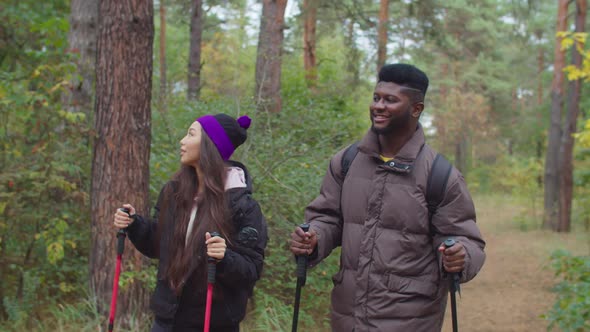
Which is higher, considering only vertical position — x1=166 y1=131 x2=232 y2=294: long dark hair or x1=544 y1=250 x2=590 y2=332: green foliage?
x1=166 y1=131 x2=232 y2=294: long dark hair

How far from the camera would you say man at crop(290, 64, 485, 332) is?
3025 millimetres

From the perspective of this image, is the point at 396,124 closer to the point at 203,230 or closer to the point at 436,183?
the point at 436,183

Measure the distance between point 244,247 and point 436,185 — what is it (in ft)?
3.29

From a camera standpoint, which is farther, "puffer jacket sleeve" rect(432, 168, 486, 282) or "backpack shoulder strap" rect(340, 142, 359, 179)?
"backpack shoulder strap" rect(340, 142, 359, 179)

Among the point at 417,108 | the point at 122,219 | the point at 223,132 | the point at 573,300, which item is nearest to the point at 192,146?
the point at 223,132

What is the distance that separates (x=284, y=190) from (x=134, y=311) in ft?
6.23

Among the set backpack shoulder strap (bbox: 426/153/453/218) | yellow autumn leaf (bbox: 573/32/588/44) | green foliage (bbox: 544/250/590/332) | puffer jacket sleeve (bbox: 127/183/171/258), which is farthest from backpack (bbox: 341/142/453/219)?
yellow autumn leaf (bbox: 573/32/588/44)

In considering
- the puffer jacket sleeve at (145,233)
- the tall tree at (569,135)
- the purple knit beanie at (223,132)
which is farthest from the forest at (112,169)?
the tall tree at (569,135)

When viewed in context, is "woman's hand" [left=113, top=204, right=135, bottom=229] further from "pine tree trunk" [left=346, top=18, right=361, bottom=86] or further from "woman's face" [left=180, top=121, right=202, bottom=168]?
"pine tree trunk" [left=346, top=18, right=361, bottom=86]

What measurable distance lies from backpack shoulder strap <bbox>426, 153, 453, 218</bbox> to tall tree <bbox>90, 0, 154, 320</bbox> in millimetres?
3186

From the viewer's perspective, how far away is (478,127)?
36000mm

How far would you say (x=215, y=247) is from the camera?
117 inches

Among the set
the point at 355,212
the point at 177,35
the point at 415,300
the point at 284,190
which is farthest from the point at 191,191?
the point at 177,35

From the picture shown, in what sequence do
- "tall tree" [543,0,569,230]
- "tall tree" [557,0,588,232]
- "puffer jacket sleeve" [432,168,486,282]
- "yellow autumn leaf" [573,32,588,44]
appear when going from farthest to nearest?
"tall tree" [543,0,569,230]
"tall tree" [557,0,588,232]
"yellow autumn leaf" [573,32,588,44]
"puffer jacket sleeve" [432,168,486,282]
